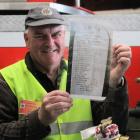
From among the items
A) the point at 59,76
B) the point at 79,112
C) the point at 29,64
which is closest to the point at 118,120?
the point at 79,112

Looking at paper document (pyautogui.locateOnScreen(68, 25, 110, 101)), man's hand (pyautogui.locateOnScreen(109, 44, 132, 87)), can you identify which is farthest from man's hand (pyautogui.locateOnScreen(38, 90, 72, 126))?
man's hand (pyautogui.locateOnScreen(109, 44, 132, 87))

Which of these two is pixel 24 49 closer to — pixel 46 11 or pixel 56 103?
pixel 46 11

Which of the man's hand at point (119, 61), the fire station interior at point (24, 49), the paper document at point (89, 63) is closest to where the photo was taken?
the paper document at point (89, 63)

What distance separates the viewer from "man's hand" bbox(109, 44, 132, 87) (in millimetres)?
1694

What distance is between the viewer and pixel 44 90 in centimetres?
191

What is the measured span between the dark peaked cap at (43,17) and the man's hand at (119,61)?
0.29m

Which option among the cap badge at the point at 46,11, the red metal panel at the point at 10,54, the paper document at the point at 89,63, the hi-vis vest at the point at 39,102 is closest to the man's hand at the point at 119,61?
the paper document at the point at 89,63

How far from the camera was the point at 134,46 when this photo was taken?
6.93 feet

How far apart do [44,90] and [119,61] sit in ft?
1.19

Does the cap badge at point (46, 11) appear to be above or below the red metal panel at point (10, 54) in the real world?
above

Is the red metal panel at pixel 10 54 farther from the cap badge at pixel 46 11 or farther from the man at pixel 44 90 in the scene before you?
the cap badge at pixel 46 11

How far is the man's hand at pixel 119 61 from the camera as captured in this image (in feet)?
5.56

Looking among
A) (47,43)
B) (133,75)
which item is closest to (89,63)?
(47,43)

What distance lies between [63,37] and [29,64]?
0.19 m
